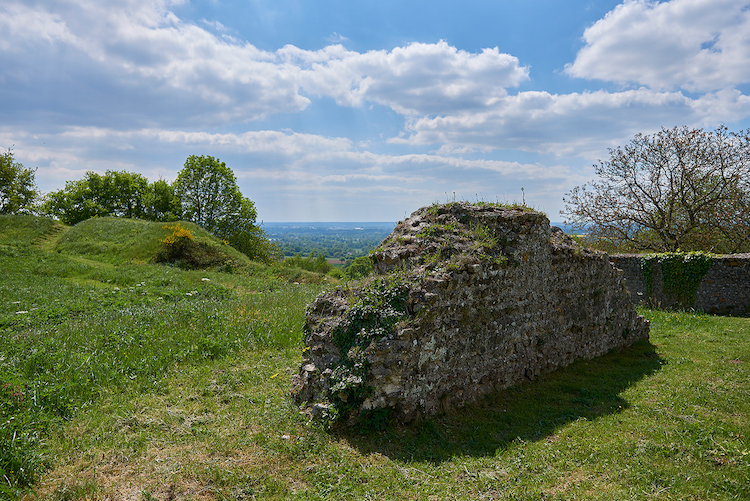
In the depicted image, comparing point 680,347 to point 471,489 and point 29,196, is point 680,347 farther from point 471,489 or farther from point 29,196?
point 29,196

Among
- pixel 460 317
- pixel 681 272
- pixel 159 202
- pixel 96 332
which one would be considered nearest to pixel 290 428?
pixel 460 317

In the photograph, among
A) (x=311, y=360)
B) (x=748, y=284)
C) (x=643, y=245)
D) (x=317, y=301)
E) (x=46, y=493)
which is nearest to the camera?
(x=46, y=493)

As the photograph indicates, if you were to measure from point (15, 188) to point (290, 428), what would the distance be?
164 ft

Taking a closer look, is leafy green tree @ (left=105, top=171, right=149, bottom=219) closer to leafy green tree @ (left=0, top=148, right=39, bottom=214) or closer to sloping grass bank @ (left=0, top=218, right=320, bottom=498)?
leafy green tree @ (left=0, top=148, right=39, bottom=214)

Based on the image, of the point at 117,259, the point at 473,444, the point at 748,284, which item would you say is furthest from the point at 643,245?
the point at 117,259

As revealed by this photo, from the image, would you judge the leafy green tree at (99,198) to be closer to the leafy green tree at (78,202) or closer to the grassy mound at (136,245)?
the leafy green tree at (78,202)

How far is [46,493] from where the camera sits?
4211mm

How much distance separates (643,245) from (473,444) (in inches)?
876

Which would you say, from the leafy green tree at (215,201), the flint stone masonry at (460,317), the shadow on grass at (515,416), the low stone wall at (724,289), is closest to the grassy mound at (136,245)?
the leafy green tree at (215,201)

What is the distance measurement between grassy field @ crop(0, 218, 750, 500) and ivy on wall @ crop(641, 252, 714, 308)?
18.4 ft

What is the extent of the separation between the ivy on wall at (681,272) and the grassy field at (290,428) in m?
5.59

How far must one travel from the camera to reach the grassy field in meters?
4.47

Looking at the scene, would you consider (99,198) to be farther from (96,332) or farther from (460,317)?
(460,317)

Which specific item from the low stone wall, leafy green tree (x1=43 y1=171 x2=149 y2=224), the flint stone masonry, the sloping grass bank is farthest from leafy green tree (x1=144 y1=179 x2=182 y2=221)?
the low stone wall
